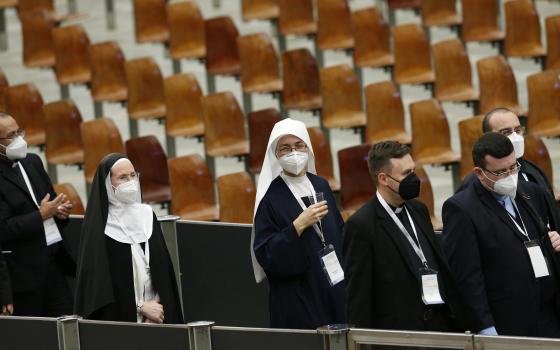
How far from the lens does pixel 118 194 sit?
4031 millimetres

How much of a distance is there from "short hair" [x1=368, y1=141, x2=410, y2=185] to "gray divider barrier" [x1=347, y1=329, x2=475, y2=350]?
593 mm

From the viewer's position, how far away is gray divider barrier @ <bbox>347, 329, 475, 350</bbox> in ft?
9.67

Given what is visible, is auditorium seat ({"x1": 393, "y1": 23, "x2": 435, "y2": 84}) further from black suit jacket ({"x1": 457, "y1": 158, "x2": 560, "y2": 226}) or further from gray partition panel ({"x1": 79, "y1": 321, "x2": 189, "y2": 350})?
gray partition panel ({"x1": 79, "y1": 321, "x2": 189, "y2": 350})

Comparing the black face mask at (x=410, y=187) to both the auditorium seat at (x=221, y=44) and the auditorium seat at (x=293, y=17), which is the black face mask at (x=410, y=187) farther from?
the auditorium seat at (x=293, y=17)

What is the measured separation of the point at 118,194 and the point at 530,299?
1.44 meters

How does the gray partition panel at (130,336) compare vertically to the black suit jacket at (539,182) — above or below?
below

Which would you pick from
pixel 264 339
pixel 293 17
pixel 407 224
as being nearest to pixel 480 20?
pixel 293 17

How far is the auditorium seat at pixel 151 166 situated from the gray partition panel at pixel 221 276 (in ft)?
5.00

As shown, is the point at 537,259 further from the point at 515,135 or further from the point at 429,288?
the point at 515,135

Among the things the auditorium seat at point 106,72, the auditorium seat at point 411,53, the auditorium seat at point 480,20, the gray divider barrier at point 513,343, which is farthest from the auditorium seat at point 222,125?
the gray divider barrier at point 513,343

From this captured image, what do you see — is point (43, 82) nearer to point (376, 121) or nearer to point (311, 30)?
point (311, 30)

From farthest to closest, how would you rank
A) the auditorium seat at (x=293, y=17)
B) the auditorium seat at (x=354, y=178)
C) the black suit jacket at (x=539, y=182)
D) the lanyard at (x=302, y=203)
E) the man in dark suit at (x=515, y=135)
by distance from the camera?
the auditorium seat at (x=293, y=17) < the auditorium seat at (x=354, y=178) < the man in dark suit at (x=515, y=135) < the lanyard at (x=302, y=203) < the black suit jacket at (x=539, y=182)

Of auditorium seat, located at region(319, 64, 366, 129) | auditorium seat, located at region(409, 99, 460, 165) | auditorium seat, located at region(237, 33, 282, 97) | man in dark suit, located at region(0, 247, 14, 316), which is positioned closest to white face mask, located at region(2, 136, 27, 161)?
man in dark suit, located at region(0, 247, 14, 316)

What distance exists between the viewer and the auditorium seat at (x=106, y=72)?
312 inches
